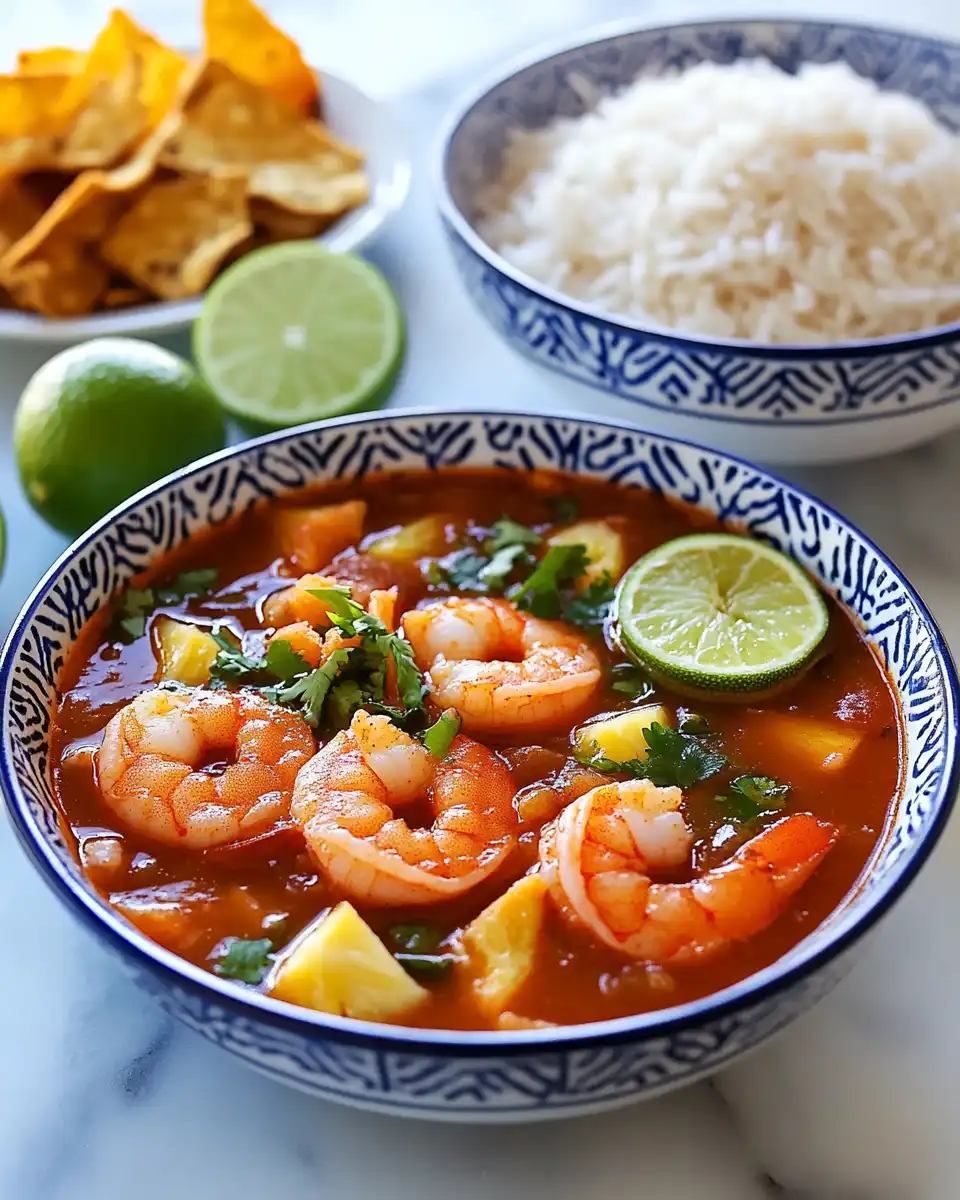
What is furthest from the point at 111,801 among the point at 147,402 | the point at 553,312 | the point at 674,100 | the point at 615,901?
the point at 674,100

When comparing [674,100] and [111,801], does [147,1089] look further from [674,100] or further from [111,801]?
[674,100]

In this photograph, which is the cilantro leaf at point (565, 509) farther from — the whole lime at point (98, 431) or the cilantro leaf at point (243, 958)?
the cilantro leaf at point (243, 958)

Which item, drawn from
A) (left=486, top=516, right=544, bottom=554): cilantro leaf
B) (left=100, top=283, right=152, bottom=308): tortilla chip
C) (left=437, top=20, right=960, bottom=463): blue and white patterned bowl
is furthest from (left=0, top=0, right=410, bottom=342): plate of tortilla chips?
(left=486, top=516, right=544, bottom=554): cilantro leaf

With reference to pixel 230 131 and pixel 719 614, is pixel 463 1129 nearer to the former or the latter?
pixel 719 614

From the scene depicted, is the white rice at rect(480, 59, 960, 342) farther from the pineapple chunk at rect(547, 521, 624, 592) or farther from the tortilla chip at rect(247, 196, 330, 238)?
the pineapple chunk at rect(547, 521, 624, 592)

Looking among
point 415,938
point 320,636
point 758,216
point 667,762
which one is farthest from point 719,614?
point 758,216
